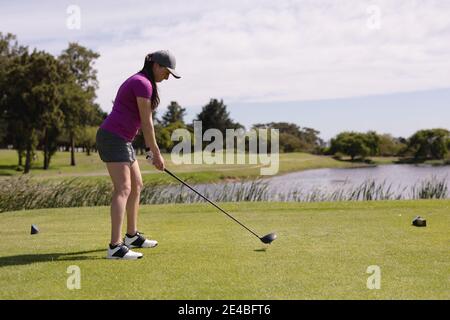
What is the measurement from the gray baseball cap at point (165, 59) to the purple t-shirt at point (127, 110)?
9.1 inches

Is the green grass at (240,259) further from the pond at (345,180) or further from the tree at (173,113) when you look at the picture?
the tree at (173,113)

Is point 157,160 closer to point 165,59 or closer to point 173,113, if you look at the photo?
point 165,59

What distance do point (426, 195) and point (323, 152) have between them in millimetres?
84425

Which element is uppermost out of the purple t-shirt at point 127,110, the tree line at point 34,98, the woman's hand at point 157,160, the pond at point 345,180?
the tree line at point 34,98

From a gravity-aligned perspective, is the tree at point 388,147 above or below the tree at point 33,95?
below

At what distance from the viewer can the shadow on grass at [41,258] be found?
209 inches

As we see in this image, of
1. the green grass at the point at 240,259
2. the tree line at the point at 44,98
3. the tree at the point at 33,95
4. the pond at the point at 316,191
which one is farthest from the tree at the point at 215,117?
the green grass at the point at 240,259

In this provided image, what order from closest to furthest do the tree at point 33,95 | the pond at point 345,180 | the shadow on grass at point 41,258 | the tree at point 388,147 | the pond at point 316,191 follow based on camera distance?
Answer: 1. the shadow on grass at point 41,258
2. the pond at point 316,191
3. the pond at point 345,180
4. the tree at point 33,95
5. the tree at point 388,147

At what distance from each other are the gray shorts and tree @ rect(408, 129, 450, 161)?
89131 millimetres

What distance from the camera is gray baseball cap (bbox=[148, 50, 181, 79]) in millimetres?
5840

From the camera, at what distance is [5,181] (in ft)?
50.9

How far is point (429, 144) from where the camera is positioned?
88.6 m

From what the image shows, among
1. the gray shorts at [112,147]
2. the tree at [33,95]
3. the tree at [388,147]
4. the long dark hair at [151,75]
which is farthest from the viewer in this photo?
the tree at [388,147]
